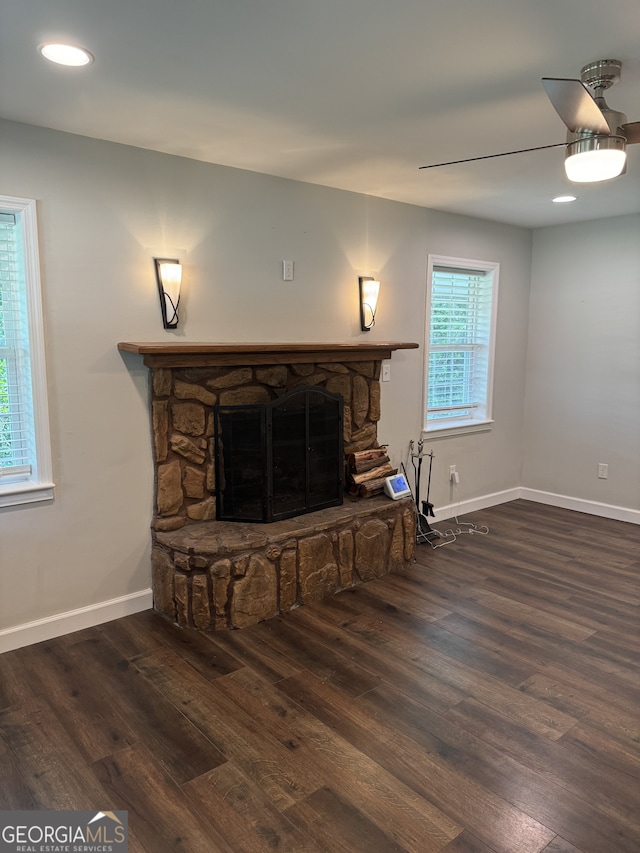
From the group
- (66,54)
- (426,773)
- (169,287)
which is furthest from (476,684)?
(66,54)

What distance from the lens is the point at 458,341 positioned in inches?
Answer: 191

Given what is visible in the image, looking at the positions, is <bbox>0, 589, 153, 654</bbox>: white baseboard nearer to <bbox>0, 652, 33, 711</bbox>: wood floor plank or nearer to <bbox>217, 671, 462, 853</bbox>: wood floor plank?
<bbox>0, 652, 33, 711</bbox>: wood floor plank

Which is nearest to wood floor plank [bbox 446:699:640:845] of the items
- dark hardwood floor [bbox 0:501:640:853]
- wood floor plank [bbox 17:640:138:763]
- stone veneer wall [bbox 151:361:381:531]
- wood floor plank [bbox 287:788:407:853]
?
dark hardwood floor [bbox 0:501:640:853]

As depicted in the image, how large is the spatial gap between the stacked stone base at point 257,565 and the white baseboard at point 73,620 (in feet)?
0.35

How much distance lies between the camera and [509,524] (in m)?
4.74

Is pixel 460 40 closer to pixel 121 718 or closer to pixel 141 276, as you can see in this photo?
pixel 141 276

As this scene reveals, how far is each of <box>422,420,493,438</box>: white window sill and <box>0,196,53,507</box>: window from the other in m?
2.81

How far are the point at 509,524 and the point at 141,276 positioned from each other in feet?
11.3

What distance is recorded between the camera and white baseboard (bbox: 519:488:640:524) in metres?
4.80

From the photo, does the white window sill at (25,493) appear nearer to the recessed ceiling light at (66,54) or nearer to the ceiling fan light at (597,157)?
the recessed ceiling light at (66,54)

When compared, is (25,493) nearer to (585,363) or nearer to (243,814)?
(243,814)

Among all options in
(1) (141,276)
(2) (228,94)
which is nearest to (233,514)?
(1) (141,276)

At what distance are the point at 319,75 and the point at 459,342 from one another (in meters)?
3.07

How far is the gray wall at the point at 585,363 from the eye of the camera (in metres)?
Answer: 4.69
